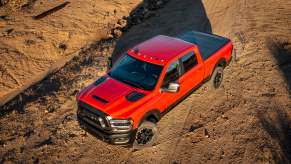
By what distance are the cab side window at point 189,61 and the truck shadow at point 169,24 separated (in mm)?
4440

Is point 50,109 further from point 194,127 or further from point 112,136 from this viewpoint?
point 194,127

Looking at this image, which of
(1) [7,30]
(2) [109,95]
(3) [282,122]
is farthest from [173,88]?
(1) [7,30]

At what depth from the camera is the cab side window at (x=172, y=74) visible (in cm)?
839

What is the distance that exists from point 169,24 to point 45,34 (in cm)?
535

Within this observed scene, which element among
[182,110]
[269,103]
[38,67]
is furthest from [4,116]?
[269,103]

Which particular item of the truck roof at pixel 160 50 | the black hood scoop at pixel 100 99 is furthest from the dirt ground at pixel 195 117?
the truck roof at pixel 160 50

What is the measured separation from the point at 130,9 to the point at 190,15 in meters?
2.98

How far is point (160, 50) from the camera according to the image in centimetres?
896

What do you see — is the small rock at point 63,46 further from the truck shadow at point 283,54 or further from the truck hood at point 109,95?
the truck shadow at point 283,54

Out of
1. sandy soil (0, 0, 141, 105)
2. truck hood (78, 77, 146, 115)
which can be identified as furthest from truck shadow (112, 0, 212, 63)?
truck hood (78, 77, 146, 115)

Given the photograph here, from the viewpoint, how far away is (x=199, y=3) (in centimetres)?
1673

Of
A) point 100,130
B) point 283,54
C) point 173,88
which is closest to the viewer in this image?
point 100,130

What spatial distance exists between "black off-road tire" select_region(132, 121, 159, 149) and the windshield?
0.91 meters

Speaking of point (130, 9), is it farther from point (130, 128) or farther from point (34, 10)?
point (130, 128)
